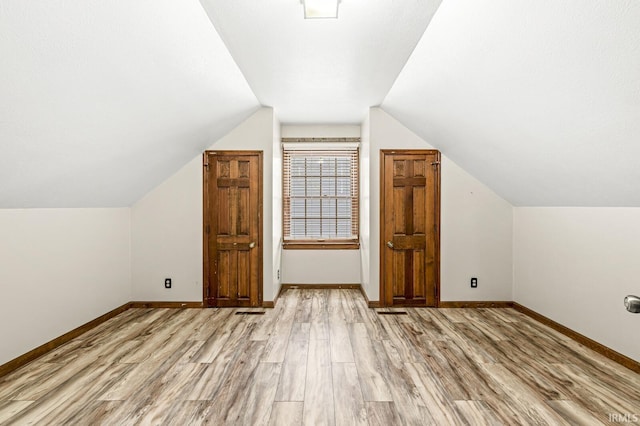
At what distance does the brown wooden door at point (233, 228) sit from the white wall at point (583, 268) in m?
3.20

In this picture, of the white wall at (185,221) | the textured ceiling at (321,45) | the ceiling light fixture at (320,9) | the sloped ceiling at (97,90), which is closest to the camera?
the sloped ceiling at (97,90)

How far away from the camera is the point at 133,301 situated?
14.8 feet

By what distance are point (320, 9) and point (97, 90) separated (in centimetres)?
145

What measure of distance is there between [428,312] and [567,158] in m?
2.35

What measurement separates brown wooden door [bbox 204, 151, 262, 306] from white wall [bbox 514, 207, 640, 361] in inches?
126

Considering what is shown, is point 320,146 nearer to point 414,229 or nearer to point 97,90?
point 414,229

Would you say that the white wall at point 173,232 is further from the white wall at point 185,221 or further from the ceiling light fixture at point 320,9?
the ceiling light fixture at point 320,9

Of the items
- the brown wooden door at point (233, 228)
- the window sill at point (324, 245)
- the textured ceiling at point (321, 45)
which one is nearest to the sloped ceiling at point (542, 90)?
the textured ceiling at point (321, 45)

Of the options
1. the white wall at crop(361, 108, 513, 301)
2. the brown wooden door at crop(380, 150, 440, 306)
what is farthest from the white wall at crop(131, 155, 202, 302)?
the brown wooden door at crop(380, 150, 440, 306)

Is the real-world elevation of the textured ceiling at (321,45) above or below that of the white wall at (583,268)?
above

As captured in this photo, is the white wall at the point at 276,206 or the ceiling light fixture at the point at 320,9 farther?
the white wall at the point at 276,206

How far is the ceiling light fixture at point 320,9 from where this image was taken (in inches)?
84.7

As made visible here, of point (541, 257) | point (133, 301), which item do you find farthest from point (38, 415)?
point (541, 257)

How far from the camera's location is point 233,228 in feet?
14.8
